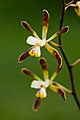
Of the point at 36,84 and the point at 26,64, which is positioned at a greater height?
the point at 36,84

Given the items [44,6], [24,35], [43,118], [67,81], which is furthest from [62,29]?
[44,6]

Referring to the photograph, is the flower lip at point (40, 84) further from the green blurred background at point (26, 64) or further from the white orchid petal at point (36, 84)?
the green blurred background at point (26, 64)

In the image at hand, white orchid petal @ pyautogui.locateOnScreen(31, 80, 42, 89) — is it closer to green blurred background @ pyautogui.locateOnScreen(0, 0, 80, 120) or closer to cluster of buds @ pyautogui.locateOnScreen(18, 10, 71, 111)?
cluster of buds @ pyautogui.locateOnScreen(18, 10, 71, 111)

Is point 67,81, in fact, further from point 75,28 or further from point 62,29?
point 62,29

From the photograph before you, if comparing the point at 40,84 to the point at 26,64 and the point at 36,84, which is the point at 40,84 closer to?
the point at 36,84

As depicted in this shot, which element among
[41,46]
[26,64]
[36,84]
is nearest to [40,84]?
[36,84]

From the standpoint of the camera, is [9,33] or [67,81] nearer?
[67,81]

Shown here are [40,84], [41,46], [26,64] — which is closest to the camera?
[41,46]

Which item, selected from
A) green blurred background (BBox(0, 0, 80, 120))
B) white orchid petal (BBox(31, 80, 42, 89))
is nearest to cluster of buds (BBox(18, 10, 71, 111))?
white orchid petal (BBox(31, 80, 42, 89))
